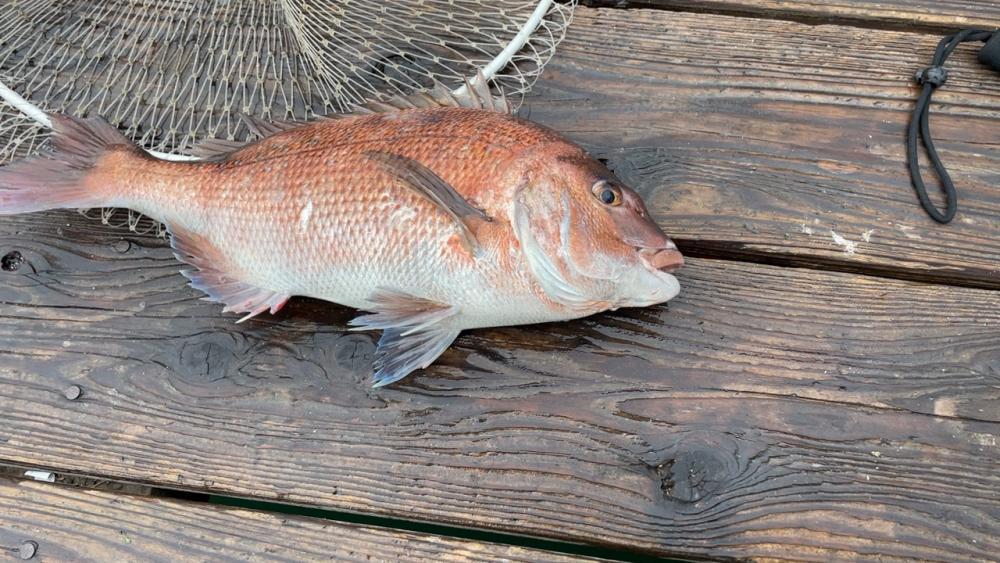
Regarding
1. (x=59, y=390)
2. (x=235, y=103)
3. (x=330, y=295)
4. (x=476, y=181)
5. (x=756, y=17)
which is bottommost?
(x=59, y=390)

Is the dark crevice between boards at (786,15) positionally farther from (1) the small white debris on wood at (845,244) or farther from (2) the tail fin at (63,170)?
(2) the tail fin at (63,170)

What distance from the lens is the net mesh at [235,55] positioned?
4.99 ft

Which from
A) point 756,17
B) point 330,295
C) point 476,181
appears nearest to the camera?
point 476,181

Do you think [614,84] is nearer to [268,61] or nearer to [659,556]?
[268,61]

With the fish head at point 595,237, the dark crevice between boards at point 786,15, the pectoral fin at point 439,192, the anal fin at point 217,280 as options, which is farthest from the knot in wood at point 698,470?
the dark crevice between boards at point 786,15

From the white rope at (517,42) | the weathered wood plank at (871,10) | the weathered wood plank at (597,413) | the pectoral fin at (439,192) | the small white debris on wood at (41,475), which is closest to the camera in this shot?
the pectoral fin at (439,192)

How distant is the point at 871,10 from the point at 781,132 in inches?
19.5

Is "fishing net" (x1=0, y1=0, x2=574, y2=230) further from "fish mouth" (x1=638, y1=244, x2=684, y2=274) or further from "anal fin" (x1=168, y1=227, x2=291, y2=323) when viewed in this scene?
"fish mouth" (x1=638, y1=244, x2=684, y2=274)

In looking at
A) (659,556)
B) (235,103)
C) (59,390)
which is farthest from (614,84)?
(59,390)

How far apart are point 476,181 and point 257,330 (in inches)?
25.5

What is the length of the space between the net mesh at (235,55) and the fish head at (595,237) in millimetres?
453

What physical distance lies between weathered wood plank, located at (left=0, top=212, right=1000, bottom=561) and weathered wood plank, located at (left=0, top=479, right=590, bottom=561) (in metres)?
0.05

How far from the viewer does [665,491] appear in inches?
49.1

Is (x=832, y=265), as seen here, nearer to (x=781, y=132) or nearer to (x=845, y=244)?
(x=845, y=244)
